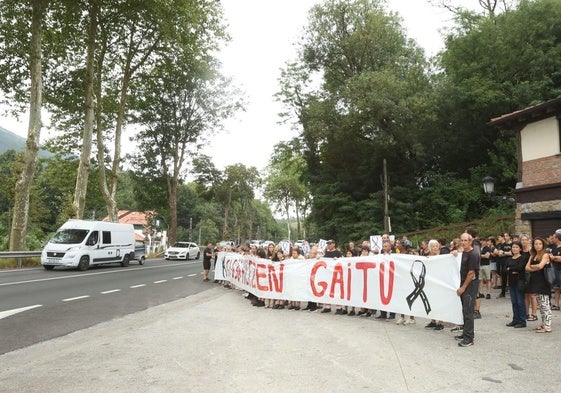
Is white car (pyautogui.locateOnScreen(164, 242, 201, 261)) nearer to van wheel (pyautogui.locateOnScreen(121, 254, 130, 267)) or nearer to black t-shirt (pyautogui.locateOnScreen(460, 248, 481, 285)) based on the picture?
van wheel (pyautogui.locateOnScreen(121, 254, 130, 267))

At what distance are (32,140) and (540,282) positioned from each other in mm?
24969

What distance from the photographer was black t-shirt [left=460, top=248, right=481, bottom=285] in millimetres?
6859

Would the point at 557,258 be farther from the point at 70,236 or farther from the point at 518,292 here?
the point at 70,236

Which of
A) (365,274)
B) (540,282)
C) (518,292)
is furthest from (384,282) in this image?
(540,282)

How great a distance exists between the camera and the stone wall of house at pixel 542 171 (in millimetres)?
15648

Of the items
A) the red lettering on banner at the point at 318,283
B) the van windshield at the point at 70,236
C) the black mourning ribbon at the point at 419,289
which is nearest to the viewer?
the black mourning ribbon at the point at 419,289

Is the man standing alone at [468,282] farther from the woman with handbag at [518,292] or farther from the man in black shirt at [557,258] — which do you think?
the man in black shirt at [557,258]

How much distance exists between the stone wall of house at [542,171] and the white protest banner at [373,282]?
10534 mm

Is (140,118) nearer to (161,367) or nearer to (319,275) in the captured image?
(319,275)

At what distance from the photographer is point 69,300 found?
1141 cm

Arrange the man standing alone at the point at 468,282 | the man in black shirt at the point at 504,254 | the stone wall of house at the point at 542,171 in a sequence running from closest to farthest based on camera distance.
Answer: the man standing alone at the point at 468,282 → the man in black shirt at the point at 504,254 → the stone wall of house at the point at 542,171

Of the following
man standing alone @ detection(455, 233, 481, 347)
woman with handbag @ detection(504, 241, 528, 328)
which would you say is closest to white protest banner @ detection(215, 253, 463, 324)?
A: man standing alone @ detection(455, 233, 481, 347)

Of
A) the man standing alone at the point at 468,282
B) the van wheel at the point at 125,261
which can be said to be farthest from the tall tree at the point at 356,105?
the man standing alone at the point at 468,282

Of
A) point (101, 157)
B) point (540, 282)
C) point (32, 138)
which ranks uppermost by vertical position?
point (101, 157)
